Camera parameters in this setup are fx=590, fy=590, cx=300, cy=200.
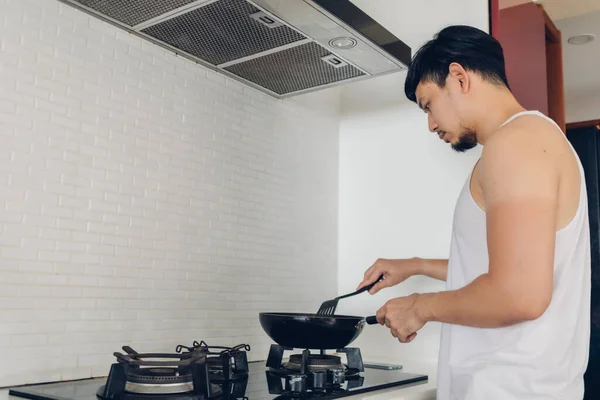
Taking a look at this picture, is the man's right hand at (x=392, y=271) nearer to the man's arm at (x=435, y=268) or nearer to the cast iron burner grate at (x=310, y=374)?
the man's arm at (x=435, y=268)

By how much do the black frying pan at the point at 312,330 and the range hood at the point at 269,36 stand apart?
0.72 meters

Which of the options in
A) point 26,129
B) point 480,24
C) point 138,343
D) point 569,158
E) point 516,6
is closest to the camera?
point 569,158

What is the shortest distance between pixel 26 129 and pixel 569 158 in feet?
3.72

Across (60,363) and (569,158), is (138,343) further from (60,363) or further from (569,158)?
(569,158)

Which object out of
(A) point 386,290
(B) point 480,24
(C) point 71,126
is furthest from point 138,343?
(B) point 480,24

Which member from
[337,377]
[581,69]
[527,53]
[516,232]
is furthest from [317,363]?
[581,69]

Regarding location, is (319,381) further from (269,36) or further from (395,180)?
(395,180)

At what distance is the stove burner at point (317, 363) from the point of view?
1489 millimetres

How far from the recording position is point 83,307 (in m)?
1.41

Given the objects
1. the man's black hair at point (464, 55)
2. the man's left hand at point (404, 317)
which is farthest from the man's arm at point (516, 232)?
the man's black hair at point (464, 55)

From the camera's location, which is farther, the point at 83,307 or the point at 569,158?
the point at 83,307

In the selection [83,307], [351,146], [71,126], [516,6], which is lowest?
[83,307]

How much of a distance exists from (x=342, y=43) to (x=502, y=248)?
82 cm

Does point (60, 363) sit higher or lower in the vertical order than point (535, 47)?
lower
